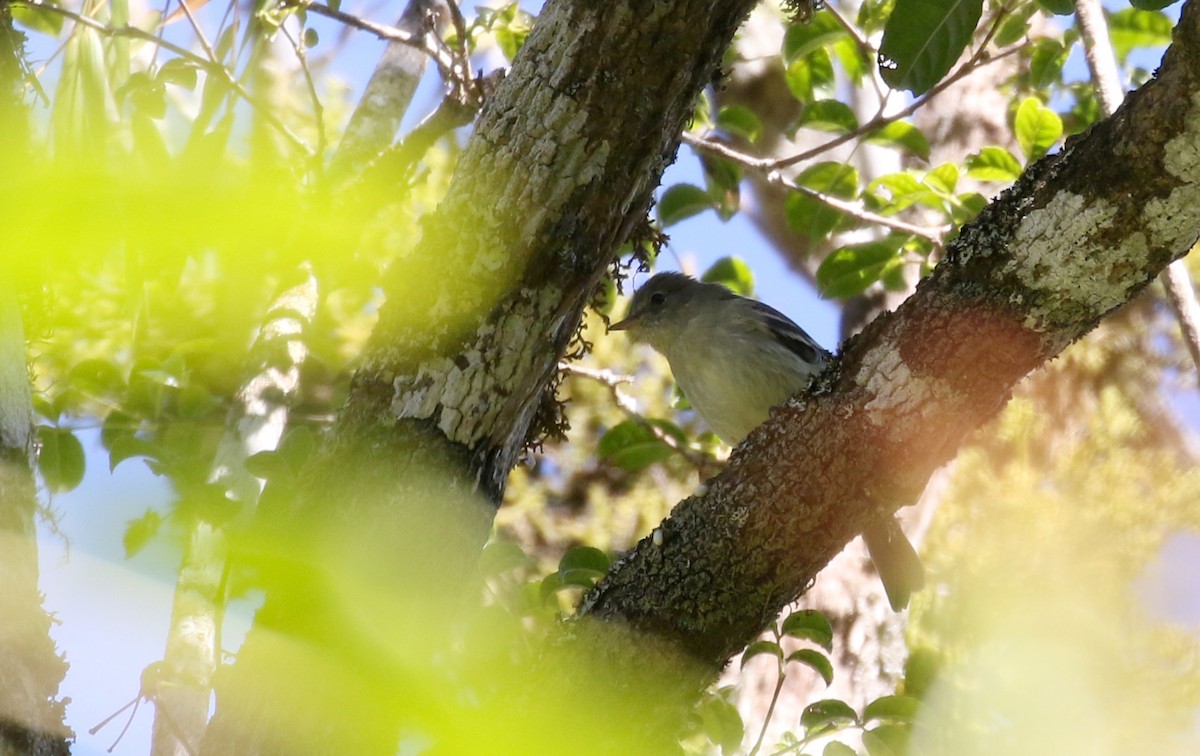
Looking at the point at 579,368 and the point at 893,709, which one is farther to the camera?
the point at 579,368

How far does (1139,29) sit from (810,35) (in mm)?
1089

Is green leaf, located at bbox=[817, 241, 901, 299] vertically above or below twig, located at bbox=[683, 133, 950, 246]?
below

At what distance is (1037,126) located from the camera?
3.48m

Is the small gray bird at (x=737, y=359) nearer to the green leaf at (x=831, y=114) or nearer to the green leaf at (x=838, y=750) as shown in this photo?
the green leaf at (x=831, y=114)

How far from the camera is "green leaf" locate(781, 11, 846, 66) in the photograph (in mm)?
3459

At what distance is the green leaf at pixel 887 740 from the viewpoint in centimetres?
256

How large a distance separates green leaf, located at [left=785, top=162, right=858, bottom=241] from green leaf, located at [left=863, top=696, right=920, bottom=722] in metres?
1.69

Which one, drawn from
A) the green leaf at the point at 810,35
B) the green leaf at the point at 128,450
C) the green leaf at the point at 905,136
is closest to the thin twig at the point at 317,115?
the green leaf at the point at 128,450

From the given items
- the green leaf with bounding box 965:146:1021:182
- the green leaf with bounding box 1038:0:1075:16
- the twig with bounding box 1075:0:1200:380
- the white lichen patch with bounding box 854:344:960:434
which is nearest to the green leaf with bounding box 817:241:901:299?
the green leaf with bounding box 965:146:1021:182

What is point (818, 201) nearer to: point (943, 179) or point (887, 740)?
point (943, 179)

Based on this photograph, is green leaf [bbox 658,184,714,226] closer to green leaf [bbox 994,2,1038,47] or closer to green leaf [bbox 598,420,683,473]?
green leaf [bbox 598,420,683,473]

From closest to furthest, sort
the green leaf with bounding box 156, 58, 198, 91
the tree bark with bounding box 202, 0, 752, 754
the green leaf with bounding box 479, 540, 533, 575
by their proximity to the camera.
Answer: the tree bark with bounding box 202, 0, 752, 754
the green leaf with bounding box 479, 540, 533, 575
the green leaf with bounding box 156, 58, 198, 91

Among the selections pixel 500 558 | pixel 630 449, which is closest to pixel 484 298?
pixel 500 558

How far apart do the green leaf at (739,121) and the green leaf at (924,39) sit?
102cm
